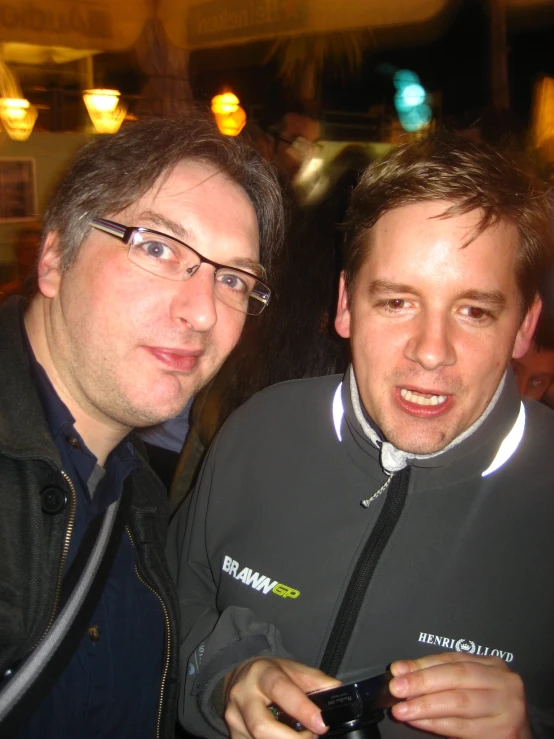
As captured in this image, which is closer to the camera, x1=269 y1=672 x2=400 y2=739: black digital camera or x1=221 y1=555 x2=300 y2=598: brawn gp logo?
x1=269 y1=672 x2=400 y2=739: black digital camera

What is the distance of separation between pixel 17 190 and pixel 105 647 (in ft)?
18.1

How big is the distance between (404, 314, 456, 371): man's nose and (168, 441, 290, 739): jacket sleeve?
76 centimetres

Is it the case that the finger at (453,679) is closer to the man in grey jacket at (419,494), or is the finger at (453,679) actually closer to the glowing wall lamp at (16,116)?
the man in grey jacket at (419,494)

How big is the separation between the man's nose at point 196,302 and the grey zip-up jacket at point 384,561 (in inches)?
19.0

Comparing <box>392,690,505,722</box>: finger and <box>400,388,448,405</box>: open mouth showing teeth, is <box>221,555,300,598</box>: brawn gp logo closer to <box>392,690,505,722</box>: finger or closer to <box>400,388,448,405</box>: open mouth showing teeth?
<box>392,690,505,722</box>: finger

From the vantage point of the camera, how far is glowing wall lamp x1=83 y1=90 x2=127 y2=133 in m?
6.57

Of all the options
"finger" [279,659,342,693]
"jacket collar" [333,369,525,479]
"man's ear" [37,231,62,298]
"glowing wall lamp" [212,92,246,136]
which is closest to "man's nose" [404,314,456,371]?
"jacket collar" [333,369,525,479]

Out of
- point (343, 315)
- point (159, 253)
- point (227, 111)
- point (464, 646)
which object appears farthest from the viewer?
point (227, 111)

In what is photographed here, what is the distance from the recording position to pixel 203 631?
1745 millimetres

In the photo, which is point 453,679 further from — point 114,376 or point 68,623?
point 114,376

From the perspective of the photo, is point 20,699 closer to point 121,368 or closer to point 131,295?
point 121,368

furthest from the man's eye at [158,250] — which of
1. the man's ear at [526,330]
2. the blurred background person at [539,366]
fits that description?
the blurred background person at [539,366]

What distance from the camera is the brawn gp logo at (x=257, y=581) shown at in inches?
64.7

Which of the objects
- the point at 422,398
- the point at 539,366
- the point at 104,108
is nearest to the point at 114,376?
the point at 422,398
